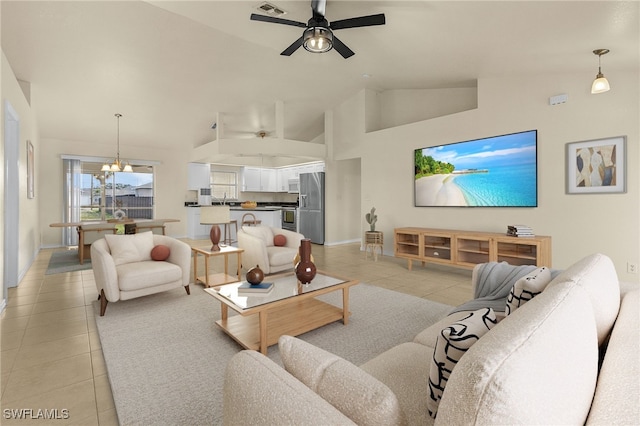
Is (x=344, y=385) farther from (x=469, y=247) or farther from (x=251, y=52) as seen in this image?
(x=251, y=52)

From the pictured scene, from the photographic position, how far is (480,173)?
482cm

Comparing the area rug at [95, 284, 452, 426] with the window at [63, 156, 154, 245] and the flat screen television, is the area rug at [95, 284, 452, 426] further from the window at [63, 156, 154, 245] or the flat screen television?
the window at [63, 156, 154, 245]

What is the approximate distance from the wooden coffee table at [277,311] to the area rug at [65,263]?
379 centimetres

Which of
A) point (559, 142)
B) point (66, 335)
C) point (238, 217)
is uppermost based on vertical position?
point (559, 142)

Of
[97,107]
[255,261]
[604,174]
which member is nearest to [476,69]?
[604,174]

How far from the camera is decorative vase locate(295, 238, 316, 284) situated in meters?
2.59

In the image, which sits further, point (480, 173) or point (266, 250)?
point (480, 173)

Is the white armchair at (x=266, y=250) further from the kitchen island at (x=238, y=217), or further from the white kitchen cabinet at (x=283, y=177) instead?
the white kitchen cabinet at (x=283, y=177)

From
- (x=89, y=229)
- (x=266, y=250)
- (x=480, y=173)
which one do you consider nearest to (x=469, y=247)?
(x=480, y=173)

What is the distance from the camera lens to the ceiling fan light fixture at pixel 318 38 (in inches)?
117

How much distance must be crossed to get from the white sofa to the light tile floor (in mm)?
1319

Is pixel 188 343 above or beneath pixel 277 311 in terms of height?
beneath

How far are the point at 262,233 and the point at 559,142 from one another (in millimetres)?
4165

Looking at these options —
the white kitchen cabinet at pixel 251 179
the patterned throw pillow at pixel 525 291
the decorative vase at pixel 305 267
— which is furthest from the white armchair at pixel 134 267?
the white kitchen cabinet at pixel 251 179
